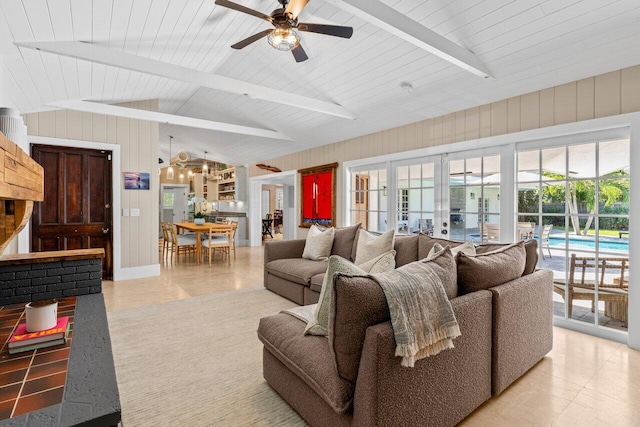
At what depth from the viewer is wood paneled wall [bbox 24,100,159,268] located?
15.9 feet

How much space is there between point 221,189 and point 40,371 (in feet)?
37.1

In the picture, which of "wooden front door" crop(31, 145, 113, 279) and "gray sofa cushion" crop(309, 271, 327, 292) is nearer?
"gray sofa cushion" crop(309, 271, 327, 292)

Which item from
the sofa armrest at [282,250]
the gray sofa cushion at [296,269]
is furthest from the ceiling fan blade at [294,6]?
the sofa armrest at [282,250]

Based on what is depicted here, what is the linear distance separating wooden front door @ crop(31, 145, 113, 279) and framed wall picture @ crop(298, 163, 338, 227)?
3.41m

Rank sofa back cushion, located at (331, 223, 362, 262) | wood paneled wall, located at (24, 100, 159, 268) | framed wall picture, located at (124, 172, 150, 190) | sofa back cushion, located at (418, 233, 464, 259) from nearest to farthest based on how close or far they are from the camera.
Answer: sofa back cushion, located at (418, 233, 464, 259) < sofa back cushion, located at (331, 223, 362, 262) < wood paneled wall, located at (24, 100, 159, 268) < framed wall picture, located at (124, 172, 150, 190)

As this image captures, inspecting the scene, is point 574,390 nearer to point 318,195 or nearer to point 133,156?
point 318,195

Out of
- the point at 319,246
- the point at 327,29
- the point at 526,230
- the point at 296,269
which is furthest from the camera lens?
the point at 319,246

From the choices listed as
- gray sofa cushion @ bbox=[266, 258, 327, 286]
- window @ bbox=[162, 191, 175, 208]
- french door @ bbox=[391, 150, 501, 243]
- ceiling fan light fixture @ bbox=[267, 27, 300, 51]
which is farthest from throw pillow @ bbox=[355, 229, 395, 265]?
window @ bbox=[162, 191, 175, 208]

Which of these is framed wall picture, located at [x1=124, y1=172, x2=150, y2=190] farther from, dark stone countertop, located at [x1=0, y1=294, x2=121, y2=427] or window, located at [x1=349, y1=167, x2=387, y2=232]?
dark stone countertop, located at [x1=0, y1=294, x2=121, y2=427]

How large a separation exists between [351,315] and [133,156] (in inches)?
206

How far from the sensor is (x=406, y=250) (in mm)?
3342

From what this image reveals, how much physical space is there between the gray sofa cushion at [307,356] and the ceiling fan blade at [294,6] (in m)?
2.11

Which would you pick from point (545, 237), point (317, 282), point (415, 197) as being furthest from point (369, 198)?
point (545, 237)

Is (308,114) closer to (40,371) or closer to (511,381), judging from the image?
(511,381)
